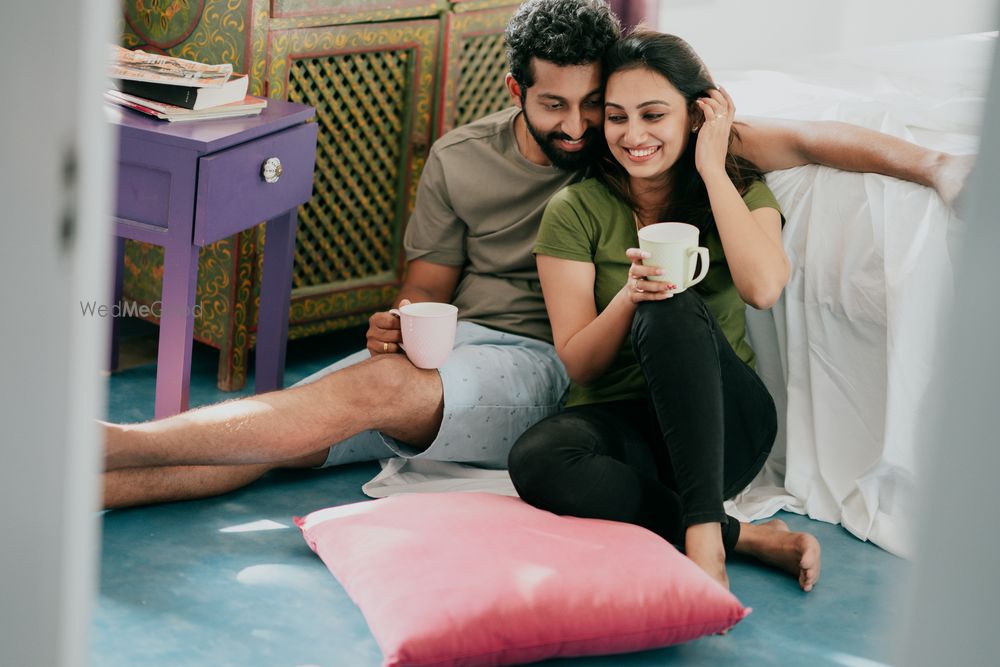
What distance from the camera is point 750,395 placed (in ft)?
6.27

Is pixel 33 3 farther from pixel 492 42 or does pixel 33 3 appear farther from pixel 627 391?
pixel 492 42

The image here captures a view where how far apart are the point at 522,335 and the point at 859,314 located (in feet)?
1.89

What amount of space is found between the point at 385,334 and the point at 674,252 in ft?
1.75

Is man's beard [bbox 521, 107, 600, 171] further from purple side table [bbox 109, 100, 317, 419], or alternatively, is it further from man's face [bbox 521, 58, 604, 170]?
purple side table [bbox 109, 100, 317, 419]

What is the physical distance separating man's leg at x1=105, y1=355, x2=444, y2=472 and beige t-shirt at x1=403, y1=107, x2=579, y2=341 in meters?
0.26

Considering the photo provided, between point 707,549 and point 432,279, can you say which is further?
point 432,279

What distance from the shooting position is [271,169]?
7.28ft

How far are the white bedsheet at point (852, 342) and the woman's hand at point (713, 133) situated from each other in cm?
22

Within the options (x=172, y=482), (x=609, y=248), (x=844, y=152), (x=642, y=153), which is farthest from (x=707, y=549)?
(x=172, y=482)

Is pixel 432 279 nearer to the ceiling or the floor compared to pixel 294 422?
nearer to the ceiling

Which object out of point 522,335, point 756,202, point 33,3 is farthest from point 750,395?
point 33,3

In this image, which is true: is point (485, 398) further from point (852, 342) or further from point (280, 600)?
point (852, 342)

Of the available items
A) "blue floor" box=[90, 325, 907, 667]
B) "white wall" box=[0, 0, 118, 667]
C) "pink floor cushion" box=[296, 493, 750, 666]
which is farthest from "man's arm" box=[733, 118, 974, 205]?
"white wall" box=[0, 0, 118, 667]

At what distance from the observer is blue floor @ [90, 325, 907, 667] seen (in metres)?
1.62
